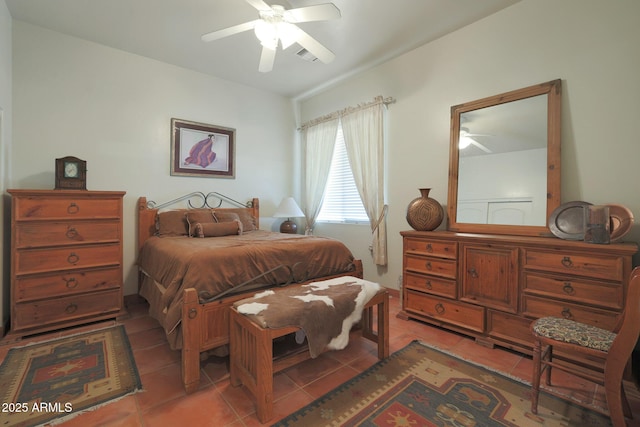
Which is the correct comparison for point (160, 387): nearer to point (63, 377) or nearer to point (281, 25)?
point (63, 377)

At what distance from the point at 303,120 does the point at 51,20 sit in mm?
3037

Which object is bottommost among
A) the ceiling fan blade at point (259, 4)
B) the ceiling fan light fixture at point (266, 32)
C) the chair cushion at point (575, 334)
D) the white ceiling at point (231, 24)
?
the chair cushion at point (575, 334)

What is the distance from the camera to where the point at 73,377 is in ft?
5.95

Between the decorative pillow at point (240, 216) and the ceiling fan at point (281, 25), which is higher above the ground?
the ceiling fan at point (281, 25)

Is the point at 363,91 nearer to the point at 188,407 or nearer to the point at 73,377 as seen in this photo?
the point at 188,407

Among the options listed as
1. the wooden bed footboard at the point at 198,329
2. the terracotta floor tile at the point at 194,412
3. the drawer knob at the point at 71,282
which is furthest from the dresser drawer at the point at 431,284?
the drawer knob at the point at 71,282

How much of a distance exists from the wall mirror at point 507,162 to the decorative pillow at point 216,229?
7.54 ft

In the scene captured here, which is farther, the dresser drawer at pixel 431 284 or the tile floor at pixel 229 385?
the dresser drawer at pixel 431 284

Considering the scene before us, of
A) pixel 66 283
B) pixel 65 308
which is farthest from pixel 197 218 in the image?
pixel 65 308

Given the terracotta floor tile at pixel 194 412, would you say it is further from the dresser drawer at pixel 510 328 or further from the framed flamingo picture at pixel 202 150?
the framed flamingo picture at pixel 202 150

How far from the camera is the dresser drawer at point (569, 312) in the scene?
176cm

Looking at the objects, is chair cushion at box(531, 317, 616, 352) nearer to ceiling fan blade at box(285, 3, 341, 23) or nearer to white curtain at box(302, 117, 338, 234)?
ceiling fan blade at box(285, 3, 341, 23)

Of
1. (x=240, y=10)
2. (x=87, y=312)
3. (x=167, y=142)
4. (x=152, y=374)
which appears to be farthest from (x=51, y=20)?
(x=152, y=374)

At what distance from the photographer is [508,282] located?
84.7 inches
